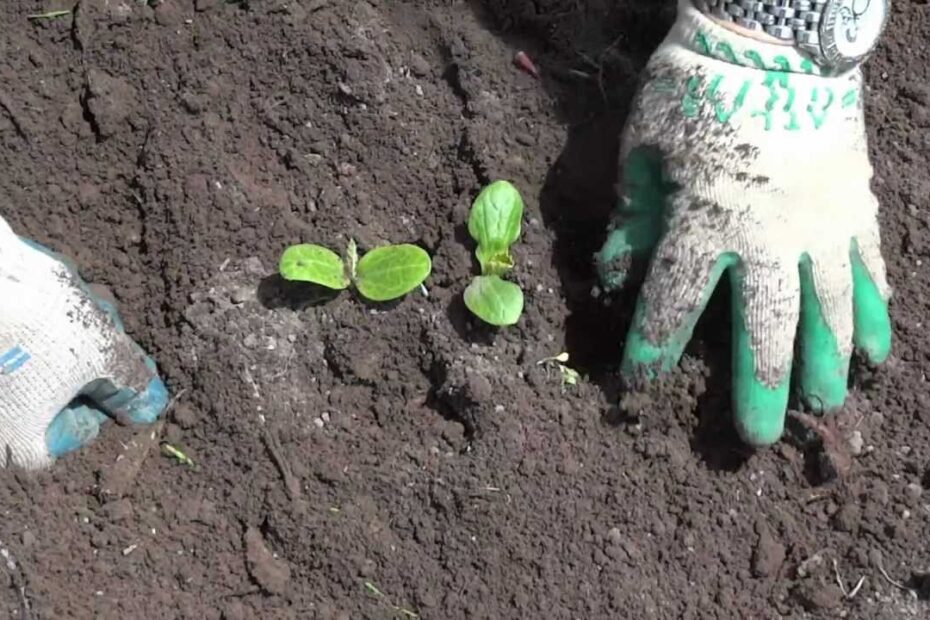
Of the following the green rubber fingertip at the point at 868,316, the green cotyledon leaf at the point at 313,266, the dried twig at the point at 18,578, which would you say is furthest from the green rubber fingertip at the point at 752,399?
the dried twig at the point at 18,578

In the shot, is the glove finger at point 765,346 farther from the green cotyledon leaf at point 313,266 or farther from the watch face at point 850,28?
the green cotyledon leaf at point 313,266

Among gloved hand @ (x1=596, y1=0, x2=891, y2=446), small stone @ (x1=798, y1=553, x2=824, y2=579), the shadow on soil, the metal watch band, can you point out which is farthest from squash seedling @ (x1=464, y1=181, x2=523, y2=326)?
small stone @ (x1=798, y1=553, x2=824, y2=579)

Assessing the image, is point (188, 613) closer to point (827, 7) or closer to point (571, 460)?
point (571, 460)

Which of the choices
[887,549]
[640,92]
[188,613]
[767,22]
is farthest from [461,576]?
[767,22]

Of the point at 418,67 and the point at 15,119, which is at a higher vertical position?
the point at 418,67

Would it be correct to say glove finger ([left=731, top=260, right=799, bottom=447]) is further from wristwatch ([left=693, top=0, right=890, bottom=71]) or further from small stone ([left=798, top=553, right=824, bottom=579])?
wristwatch ([left=693, top=0, right=890, bottom=71])

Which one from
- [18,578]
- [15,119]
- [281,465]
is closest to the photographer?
[18,578]

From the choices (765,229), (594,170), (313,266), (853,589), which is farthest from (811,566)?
(313,266)

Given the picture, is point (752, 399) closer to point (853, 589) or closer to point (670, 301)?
point (670, 301)
